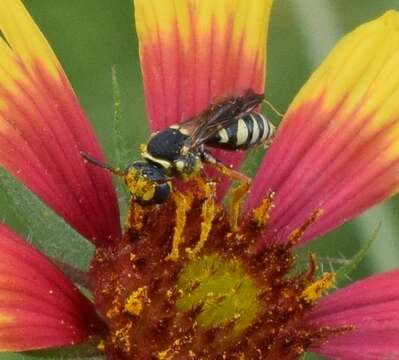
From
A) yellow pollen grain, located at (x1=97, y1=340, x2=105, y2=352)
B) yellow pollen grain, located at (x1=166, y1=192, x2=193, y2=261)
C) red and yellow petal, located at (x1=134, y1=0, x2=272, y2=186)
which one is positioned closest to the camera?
yellow pollen grain, located at (x1=97, y1=340, x2=105, y2=352)

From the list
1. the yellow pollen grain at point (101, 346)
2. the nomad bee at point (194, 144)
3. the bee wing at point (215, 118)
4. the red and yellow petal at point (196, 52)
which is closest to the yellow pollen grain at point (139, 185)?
the nomad bee at point (194, 144)

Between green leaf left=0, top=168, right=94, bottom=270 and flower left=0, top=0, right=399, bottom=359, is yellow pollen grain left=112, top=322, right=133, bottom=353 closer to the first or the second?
flower left=0, top=0, right=399, bottom=359

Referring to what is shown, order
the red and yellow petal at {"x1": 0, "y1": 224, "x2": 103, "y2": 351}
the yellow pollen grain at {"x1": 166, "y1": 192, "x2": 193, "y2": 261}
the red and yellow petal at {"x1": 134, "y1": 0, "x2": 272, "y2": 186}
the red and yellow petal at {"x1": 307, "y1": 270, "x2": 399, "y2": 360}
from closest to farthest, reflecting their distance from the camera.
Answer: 1. the red and yellow petal at {"x1": 0, "y1": 224, "x2": 103, "y2": 351}
2. the yellow pollen grain at {"x1": 166, "y1": 192, "x2": 193, "y2": 261}
3. the red and yellow petal at {"x1": 307, "y1": 270, "x2": 399, "y2": 360}
4. the red and yellow petal at {"x1": 134, "y1": 0, "x2": 272, "y2": 186}

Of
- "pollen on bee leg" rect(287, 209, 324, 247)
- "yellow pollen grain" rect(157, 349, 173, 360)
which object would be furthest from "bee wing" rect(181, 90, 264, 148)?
"yellow pollen grain" rect(157, 349, 173, 360)

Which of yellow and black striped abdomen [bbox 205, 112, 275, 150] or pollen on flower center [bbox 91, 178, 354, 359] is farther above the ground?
yellow and black striped abdomen [bbox 205, 112, 275, 150]

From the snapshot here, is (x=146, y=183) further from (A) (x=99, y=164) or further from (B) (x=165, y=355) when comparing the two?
(B) (x=165, y=355)

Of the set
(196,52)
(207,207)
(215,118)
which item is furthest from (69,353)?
(196,52)

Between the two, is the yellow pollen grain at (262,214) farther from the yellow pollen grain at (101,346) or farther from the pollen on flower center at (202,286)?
the yellow pollen grain at (101,346)
